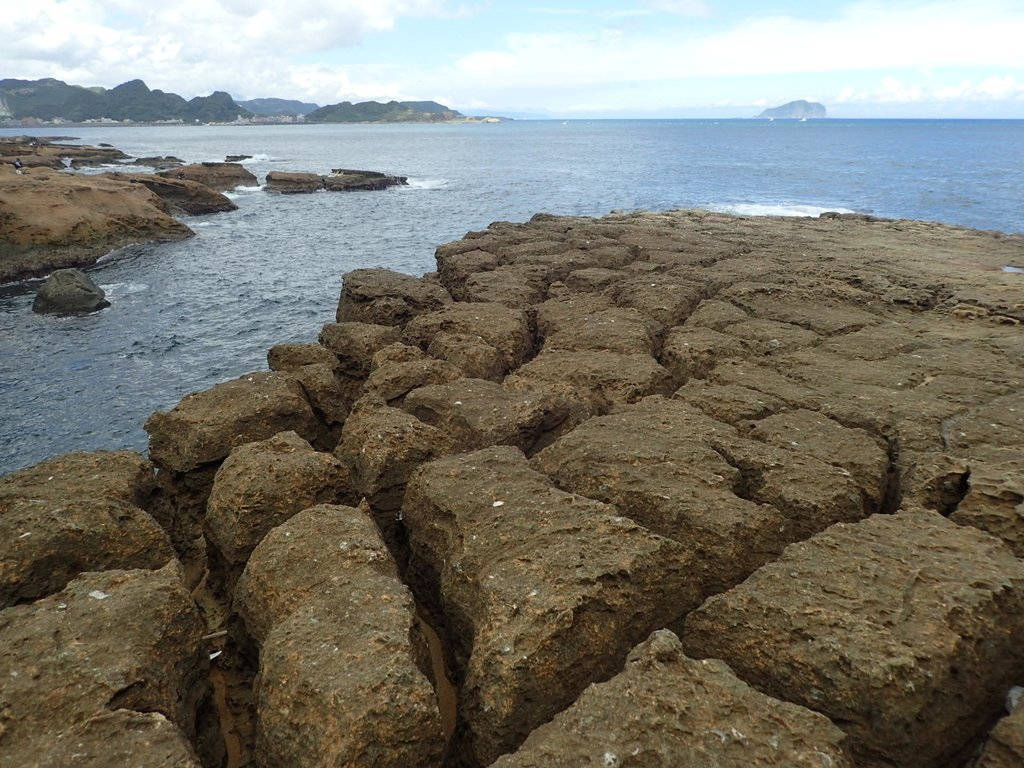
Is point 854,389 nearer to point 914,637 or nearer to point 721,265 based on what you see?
point 914,637

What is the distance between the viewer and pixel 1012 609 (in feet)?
10.7

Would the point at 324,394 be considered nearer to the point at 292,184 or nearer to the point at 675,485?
the point at 675,485

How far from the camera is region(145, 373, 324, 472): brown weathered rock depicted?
632 centimetres

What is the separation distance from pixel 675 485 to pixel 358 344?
18.5 ft

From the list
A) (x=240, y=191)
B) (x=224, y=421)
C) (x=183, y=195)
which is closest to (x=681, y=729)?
(x=224, y=421)

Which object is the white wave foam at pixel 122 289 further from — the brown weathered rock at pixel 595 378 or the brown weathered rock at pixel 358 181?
the brown weathered rock at pixel 358 181

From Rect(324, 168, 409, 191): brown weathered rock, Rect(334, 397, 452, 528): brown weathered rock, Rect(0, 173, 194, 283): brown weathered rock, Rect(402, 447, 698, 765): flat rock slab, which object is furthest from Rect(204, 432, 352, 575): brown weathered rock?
Rect(324, 168, 409, 191): brown weathered rock

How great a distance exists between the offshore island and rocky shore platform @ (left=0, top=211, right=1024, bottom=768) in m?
0.02

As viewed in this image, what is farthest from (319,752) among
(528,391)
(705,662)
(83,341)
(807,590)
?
(83,341)

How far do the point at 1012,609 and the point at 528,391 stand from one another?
13.2 feet

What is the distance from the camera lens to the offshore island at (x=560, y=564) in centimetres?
300

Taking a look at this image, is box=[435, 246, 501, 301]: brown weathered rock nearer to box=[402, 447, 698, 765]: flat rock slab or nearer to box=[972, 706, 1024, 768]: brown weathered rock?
box=[402, 447, 698, 765]: flat rock slab

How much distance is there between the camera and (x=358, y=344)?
889 centimetres

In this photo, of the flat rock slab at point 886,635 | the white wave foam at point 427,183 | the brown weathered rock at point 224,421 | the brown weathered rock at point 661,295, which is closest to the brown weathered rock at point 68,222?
the brown weathered rock at point 224,421
